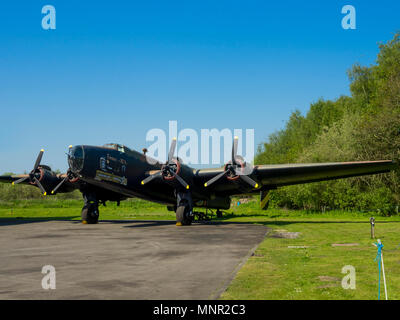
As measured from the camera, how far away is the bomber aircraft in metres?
24.7

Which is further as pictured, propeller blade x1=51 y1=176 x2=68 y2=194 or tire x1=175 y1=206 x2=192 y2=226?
propeller blade x1=51 y1=176 x2=68 y2=194

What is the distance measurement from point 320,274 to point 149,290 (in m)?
4.07

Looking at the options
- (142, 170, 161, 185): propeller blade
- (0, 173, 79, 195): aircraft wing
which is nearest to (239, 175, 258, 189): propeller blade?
(142, 170, 161, 185): propeller blade

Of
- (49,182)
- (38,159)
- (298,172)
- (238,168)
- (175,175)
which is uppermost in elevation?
(38,159)

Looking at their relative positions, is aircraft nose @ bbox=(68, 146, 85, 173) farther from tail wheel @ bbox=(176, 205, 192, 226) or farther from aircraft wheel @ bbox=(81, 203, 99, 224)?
tail wheel @ bbox=(176, 205, 192, 226)

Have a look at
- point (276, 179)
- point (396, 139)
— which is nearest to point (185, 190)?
point (276, 179)

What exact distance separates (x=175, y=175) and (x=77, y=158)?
631 cm

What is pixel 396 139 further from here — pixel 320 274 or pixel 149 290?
pixel 149 290

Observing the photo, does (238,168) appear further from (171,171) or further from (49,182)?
(49,182)

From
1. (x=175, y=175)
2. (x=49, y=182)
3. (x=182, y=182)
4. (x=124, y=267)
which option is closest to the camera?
(x=124, y=267)

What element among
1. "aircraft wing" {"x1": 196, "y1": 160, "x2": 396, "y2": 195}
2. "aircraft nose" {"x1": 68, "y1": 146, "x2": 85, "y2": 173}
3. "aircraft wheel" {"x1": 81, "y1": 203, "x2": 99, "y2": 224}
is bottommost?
"aircraft wheel" {"x1": 81, "y1": 203, "x2": 99, "y2": 224}

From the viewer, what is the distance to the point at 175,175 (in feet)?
85.3

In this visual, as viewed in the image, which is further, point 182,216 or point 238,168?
point 182,216

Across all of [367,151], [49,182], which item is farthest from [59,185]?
[367,151]
